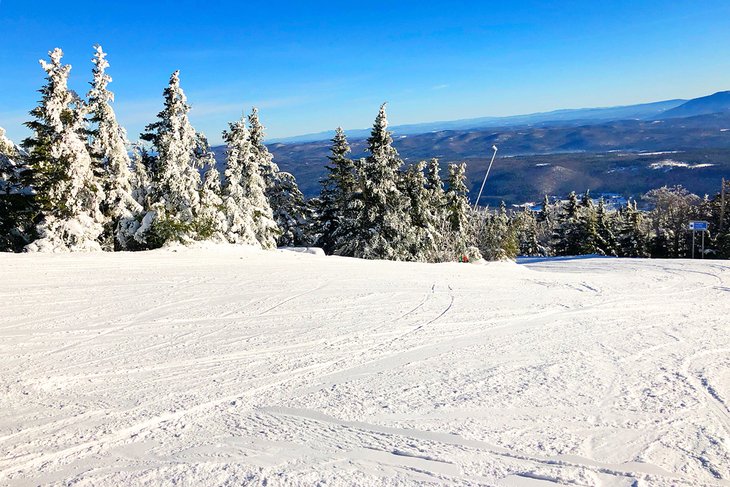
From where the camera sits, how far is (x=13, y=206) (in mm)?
19734

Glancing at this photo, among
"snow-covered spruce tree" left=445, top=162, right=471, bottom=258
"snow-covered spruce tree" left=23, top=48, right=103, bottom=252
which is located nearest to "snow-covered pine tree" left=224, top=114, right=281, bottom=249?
"snow-covered spruce tree" left=23, top=48, right=103, bottom=252

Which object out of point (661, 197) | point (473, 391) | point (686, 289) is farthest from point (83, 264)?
point (661, 197)

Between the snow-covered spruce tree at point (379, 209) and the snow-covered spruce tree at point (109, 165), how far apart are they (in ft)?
35.7

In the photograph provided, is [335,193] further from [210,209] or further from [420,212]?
[210,209]

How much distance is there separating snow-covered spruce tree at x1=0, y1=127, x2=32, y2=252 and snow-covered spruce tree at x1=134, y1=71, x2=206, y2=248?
4705mm

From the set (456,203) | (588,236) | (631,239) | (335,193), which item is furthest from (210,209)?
(631,239)

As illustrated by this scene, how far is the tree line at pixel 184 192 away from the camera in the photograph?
59.8 ft

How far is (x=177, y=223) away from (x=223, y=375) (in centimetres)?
1468

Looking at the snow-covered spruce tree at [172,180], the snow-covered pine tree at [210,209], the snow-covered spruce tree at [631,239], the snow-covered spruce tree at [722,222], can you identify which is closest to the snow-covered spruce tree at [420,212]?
the snow-covered pine tree at [210,209]

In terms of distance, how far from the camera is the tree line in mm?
18219

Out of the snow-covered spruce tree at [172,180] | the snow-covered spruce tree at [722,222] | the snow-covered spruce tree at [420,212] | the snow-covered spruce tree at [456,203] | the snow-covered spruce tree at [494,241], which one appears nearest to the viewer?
the snow-covered spruce tree at [172,180]

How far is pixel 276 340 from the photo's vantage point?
268 inches

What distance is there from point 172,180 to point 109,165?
3107mm

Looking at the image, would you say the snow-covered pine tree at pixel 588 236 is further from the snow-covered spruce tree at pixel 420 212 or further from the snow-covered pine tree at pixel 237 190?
the snow-covered pine tree at pixel 237 190
